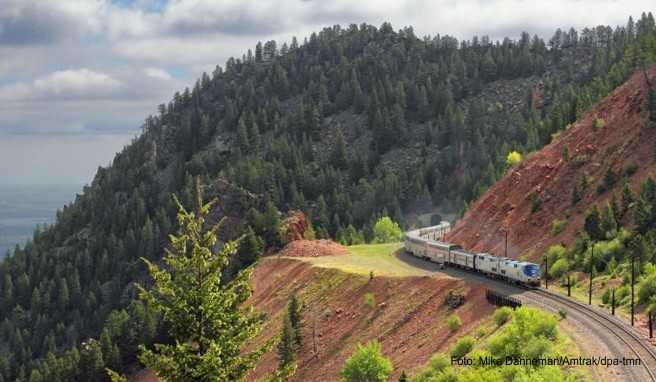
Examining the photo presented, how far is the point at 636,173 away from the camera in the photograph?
265 feet

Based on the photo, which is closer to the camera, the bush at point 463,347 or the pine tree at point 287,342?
the bush at point 463,347

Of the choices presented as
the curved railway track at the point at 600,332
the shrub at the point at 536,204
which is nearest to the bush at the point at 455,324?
the curved railway track at the point at 600,332

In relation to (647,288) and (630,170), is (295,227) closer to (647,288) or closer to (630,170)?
(630,170)

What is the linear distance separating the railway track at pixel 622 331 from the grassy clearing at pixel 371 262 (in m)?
21.0

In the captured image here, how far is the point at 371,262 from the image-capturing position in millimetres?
92062

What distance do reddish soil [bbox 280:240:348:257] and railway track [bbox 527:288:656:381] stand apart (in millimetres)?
47179

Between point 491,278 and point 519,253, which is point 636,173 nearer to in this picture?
point 519,253

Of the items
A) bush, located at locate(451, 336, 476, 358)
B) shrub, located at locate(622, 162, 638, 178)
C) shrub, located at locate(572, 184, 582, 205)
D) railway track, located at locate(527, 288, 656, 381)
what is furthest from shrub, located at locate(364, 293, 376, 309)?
shrub, located at locate(622, 162, 638, 178)

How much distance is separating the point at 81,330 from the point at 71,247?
40.8 metres

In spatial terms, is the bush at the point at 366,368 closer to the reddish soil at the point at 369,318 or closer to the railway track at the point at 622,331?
the reddish soil at the point at 369,318

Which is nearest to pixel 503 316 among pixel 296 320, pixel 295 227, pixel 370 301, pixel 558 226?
pixel 370 301

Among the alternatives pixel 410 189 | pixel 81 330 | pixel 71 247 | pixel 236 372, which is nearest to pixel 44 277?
pixel 71 247

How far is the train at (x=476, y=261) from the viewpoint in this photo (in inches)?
2525

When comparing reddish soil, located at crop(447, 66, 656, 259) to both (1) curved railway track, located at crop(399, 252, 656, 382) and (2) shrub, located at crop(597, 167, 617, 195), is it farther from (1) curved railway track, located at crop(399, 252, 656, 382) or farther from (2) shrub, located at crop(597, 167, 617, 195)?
(1) curved railway track, located at crop(399, 252, 656, 382)
